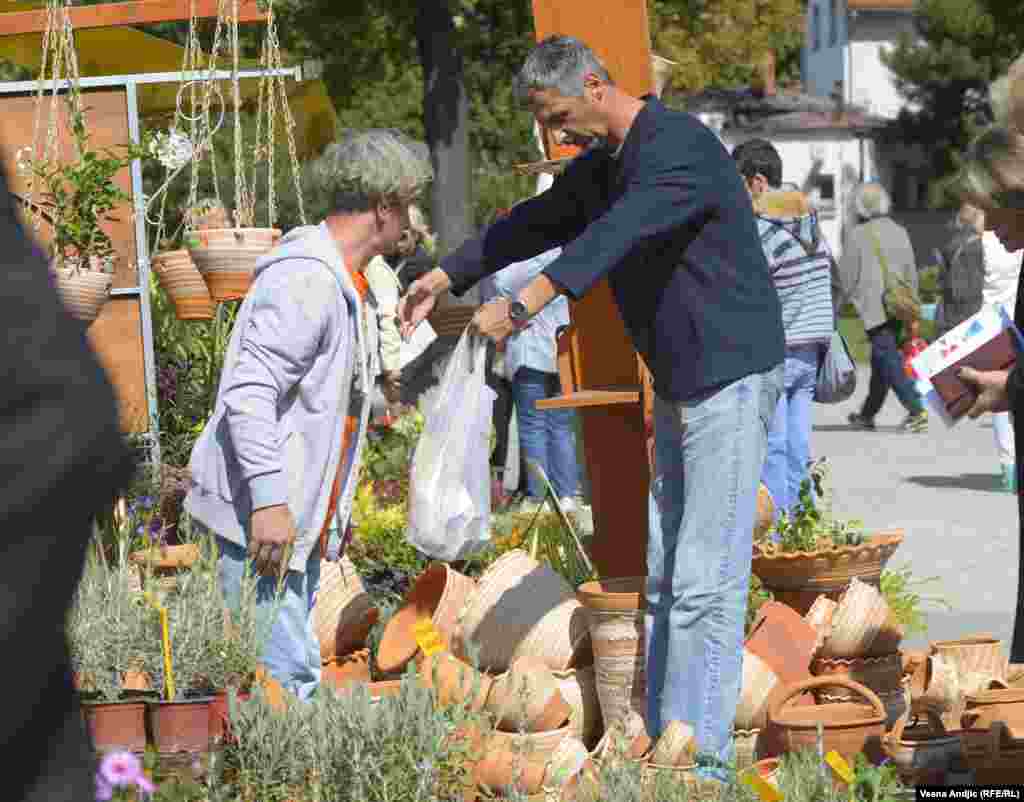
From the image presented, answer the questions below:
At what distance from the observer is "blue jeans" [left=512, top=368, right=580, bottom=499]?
10062 mm

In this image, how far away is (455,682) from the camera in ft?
14.9

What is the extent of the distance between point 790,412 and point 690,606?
444 centimetres

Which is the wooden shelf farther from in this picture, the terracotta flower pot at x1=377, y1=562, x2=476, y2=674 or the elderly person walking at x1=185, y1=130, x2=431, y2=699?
the elderly person walking at x1=185, y1=130, x2=431, y2=699

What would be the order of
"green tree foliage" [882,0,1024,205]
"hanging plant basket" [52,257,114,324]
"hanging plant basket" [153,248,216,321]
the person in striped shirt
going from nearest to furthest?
1. "hanging plant basket" [52,257,114,324]
2. "hanging plant basket" [153,248,216,321]
3. the person in striped shirt
4. "green tree foliage" [882,0,1024,205]

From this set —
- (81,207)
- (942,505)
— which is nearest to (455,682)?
(81,207)

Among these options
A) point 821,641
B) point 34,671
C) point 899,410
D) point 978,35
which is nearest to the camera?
point 34,671

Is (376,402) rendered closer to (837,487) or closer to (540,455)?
(540,455)

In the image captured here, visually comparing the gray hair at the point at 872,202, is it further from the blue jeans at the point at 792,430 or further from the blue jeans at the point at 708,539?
the blue jeans at the point at 708,539

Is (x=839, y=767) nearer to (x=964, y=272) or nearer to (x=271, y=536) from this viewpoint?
(x=271, y=536)

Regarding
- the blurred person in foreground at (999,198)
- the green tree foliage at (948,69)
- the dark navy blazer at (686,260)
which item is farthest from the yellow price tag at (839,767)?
the green tree foliage at (948,69)

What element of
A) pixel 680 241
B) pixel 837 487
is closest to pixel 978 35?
pixel 837 487

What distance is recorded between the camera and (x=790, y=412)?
29.6ft

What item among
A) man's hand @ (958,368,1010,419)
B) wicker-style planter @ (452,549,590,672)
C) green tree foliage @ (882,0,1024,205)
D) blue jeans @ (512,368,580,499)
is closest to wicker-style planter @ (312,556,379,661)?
wicker-style planter @ (452,549,590,672)

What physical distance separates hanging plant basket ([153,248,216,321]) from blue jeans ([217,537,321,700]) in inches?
104
